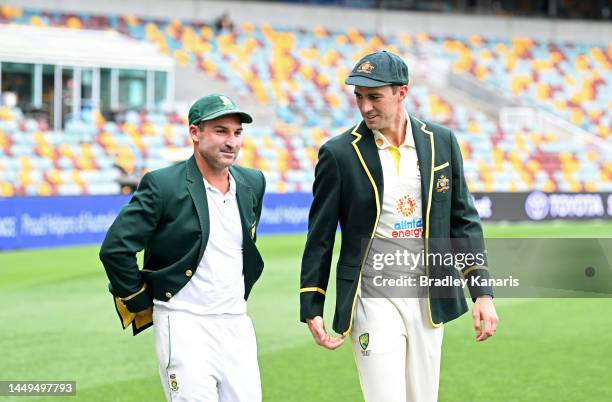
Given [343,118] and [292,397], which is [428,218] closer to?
[292,397]

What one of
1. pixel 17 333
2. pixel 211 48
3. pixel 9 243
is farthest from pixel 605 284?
pixel 211 48

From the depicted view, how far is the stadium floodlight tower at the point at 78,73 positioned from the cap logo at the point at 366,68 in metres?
26.3

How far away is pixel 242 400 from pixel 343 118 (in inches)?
1224

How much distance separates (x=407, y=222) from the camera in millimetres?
5500

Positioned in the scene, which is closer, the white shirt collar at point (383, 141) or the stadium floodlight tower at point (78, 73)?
the white shirt collar at point (383, 141)

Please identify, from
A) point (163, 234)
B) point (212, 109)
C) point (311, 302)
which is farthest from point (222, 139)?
point (311, 302)

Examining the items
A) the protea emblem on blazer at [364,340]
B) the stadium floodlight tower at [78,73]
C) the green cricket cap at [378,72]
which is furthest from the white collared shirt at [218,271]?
the stadium floodlight tower at [78,73]

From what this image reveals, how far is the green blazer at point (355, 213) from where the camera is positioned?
215 inches

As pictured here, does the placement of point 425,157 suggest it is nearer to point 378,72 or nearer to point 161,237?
point 378,72

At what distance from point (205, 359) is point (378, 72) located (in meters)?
1.58

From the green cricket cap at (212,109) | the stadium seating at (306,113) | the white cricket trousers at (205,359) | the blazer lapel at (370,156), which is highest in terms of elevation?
the green cricket cap at (212,109)

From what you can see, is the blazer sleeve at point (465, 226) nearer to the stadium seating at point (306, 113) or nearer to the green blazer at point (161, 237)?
the green blazer at point (161, 237)

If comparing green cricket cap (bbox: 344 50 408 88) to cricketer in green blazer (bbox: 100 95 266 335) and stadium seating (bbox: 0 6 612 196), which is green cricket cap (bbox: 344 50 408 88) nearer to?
cricketer in green blazer (bbox: 100 95 266 335)

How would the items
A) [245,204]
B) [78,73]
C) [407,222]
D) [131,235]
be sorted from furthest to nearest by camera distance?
[78,73]
[245,204]
[407,222]
[131,235]
